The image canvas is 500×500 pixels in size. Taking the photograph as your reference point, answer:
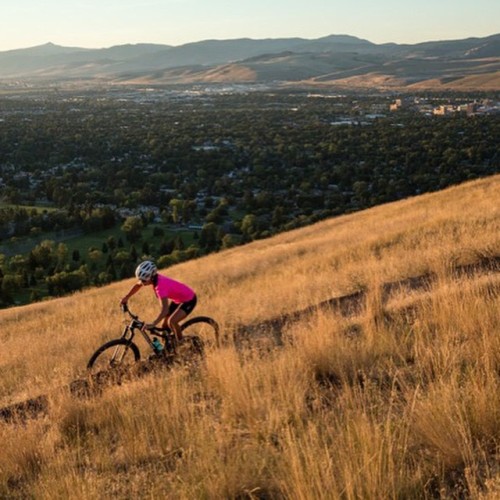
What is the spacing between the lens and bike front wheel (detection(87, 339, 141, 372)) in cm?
754

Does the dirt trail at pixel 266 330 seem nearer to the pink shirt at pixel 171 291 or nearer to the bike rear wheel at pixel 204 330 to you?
the bike rear wheel at pixel 204 330

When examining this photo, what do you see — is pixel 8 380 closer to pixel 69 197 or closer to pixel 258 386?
pixel 258 386

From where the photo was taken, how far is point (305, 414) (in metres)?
4.86

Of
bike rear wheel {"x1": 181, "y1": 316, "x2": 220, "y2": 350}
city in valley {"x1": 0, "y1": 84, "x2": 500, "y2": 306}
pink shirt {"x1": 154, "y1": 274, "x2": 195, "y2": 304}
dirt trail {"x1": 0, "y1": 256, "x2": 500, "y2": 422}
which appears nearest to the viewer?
dirt trail {"x1": 0, "y1": 256, "x2": 500, "y2": 422}

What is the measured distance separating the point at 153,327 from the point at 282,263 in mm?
10643

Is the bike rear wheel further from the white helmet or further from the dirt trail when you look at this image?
the white helmet

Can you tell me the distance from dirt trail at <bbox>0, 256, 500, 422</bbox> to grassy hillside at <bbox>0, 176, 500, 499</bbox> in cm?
7

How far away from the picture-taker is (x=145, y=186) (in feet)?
215

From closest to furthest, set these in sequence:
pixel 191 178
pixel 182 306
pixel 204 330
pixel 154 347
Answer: pixel 154 347 < pixel 182 306 < pixel 204 330 < pixel 191 178

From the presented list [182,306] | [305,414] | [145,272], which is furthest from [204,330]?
[305,414]

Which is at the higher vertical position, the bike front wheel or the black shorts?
the black shorts

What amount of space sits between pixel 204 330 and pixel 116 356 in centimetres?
129

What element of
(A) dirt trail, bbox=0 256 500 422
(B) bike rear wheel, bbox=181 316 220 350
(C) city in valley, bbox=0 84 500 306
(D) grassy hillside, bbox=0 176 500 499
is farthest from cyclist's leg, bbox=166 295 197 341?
(C) city in valley, bbox=0 84 500 306

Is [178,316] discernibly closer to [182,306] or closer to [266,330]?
[182,306]
